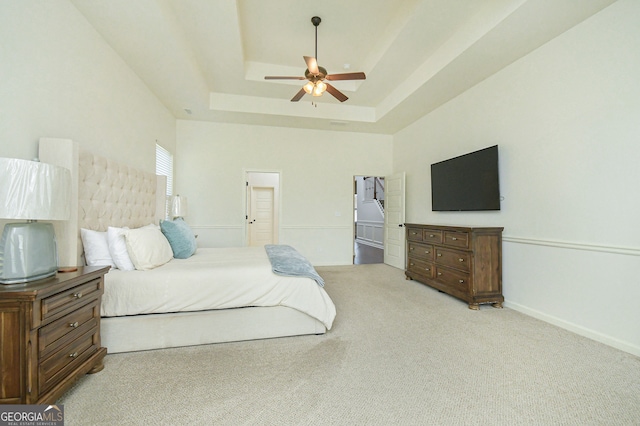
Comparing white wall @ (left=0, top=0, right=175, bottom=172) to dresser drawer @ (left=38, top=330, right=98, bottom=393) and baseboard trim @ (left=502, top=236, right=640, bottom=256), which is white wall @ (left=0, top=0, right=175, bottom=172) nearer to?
dresser drawer @ (left=38, top=330, right=98, bottom=393)

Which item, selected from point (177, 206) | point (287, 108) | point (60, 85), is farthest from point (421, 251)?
point (60, 85)

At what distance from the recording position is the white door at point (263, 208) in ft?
25.6

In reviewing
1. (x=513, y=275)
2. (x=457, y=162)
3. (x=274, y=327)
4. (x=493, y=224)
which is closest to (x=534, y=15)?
(x=457, y=162)

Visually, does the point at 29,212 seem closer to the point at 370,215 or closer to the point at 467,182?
the point at 467,182

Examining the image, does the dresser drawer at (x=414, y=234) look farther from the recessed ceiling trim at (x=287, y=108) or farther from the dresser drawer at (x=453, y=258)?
the recessed ceiling trim at (x=287, y=108)

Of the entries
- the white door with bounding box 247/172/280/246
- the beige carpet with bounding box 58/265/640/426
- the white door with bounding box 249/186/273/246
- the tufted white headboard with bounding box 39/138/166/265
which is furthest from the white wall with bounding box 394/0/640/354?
the white door with bounding box 249/186/273/246

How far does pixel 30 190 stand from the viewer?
126 cm

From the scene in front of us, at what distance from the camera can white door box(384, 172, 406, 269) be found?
5.22 m

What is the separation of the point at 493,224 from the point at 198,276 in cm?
351

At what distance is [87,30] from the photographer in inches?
90.8

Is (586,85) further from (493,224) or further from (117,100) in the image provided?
(117,100)

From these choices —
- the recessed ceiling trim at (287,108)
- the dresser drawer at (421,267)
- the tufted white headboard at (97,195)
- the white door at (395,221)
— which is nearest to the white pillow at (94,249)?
the tufted white headboard at (97,195)

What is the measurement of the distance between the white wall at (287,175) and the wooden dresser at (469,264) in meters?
2.25

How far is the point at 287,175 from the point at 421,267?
306 cm
